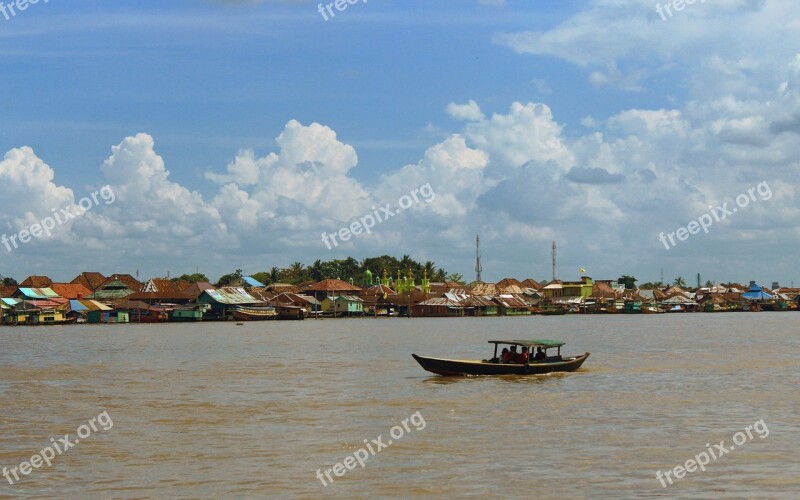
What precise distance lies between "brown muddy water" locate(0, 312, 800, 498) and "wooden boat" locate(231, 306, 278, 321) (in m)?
71.1

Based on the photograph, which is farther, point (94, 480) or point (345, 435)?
point (345, 435)

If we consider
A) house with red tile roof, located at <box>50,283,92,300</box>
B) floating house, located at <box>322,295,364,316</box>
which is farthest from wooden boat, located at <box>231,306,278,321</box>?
house with red tile roof, located at <box>50,283,92,300</box>

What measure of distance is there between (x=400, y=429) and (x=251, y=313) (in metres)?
92.9

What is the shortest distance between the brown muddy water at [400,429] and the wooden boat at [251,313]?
71.1 meters

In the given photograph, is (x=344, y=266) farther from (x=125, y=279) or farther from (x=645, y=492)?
(x=645, y=492)

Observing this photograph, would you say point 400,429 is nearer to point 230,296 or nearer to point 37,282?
point 230,296

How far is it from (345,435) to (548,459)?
5.03 metres

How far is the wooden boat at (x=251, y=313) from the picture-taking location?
110 m

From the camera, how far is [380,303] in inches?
5108

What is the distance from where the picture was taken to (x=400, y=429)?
20.5 metres

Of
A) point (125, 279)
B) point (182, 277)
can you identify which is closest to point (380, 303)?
point (125, 279)

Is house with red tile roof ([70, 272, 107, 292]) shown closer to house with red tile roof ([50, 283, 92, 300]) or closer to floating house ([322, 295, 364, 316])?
house with red tile roof ([50, 283, 92, 300])

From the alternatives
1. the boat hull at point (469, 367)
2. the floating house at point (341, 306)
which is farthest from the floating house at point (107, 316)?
the boat hull at point (469, 367)

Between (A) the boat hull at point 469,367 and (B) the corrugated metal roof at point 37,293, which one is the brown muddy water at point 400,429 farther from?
(B) the corrugated metal roof at point 37,293
